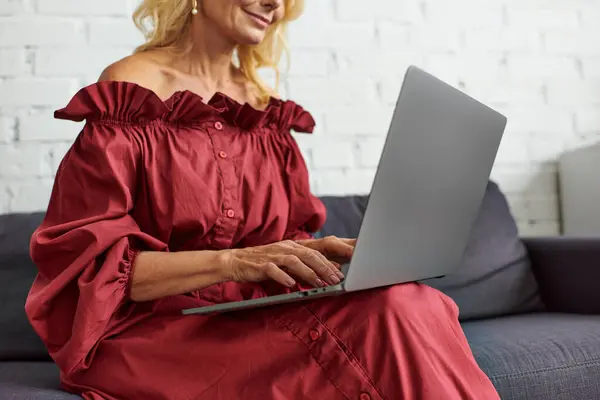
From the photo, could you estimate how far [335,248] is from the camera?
965 millimetres

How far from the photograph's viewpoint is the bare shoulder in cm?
108

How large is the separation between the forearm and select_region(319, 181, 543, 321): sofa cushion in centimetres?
→ 60

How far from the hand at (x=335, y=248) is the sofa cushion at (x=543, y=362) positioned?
1.05 ft

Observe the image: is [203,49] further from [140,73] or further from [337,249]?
[337,249]

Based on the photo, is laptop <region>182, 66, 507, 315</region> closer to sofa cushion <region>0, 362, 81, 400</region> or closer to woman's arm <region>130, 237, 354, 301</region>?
woman's arm <region>130, 237, 354, 301</region>

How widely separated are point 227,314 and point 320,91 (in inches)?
38.7

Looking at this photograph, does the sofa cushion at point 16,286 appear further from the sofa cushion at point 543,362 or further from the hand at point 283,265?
the sofa cushion at point 543,362

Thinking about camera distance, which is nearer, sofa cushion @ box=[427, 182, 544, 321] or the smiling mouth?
the smiling mouth

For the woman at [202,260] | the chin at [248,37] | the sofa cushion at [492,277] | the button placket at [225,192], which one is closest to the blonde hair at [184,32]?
the woman at [202,260]

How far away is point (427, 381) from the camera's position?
0.72 m

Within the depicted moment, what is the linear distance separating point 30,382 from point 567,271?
3.77 ft

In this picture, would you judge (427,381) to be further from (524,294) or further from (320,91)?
(320,91)

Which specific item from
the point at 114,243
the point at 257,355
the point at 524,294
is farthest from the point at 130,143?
the point at 524,294

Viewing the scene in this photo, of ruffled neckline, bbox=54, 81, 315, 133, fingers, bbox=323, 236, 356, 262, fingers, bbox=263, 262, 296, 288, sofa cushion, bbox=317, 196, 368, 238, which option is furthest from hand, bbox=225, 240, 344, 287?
sofa cushion, bbox=317, 196, 368, 238
